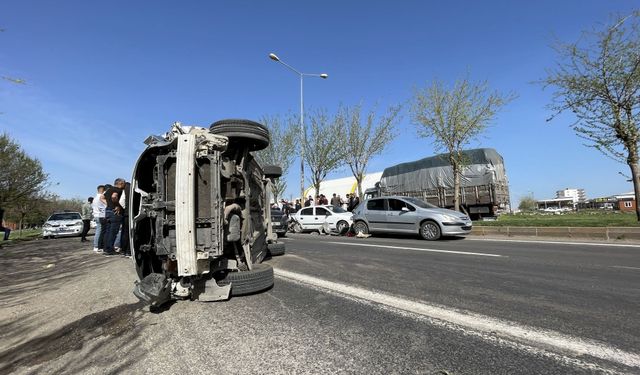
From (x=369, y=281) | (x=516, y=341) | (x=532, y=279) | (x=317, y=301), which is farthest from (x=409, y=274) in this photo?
(x=516, y=341)

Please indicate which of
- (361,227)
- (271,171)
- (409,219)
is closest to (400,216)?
(409,219)

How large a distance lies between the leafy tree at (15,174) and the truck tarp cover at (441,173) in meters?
23.7

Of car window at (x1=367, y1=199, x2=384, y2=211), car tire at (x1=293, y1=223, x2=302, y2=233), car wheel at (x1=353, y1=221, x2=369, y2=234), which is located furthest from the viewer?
car tire at (x1=293, y1=223, x2=302, y2=233)

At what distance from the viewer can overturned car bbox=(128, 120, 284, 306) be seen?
3.69 meters

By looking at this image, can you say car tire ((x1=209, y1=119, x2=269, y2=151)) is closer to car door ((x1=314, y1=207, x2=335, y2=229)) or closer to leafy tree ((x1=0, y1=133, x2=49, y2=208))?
car door ((x1=314, y1=207, x2=335, y2=229))

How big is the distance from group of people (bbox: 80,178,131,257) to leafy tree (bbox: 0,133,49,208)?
1745 cm

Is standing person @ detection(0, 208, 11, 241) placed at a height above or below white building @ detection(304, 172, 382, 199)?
below

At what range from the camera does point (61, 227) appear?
18031mm

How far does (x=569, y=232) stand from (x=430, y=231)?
4.84m

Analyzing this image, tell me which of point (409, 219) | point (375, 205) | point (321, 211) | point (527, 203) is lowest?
point (409, 219)

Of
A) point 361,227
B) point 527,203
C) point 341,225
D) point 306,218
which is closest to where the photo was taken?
point 361,227

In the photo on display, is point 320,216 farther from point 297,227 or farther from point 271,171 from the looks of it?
point 271,171

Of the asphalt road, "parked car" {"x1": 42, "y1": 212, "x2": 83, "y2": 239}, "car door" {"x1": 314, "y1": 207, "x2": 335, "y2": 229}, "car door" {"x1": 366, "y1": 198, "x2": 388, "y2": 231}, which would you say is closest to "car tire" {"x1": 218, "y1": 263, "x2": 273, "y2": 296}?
the asphalt road

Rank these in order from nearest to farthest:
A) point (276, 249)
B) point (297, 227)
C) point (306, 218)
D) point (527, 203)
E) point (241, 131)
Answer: point (241, 131), point (276, 249), point (306, 218), point (297, 227), point (527, 203)
